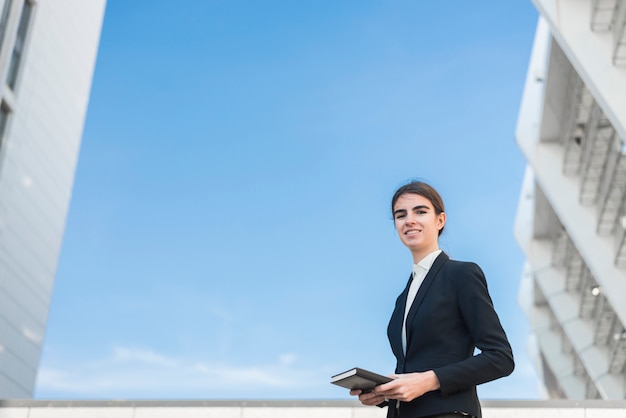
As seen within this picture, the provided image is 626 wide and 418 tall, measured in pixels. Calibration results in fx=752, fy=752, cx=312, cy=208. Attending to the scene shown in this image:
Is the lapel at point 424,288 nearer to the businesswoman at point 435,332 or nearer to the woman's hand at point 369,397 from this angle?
the businesswoman at point 435,332

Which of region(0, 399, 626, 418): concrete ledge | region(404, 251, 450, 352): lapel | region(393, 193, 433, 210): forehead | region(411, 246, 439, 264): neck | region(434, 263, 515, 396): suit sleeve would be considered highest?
region(0, 399, 626, 418): concrete ledge

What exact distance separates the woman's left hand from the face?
58 centimetres

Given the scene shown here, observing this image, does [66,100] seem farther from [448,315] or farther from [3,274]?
[448,315]

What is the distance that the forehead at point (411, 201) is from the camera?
302 centimetres

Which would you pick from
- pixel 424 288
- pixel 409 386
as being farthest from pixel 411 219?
pixel 409 386

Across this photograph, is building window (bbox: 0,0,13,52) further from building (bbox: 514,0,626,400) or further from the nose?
the nose

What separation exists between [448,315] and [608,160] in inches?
975

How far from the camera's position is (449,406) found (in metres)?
2.65

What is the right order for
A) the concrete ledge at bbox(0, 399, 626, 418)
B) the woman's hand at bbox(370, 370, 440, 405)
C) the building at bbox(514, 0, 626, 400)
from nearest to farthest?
the woman's hand at bbox(370, 370, 440, 405)
the concrete ledge at bbox(0, 399, 626, 418)
the building at bbox(514, 0, 626, 400)

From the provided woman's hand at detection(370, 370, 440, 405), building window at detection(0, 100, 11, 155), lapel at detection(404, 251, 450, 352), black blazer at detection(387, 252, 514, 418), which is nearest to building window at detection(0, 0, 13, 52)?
building window at detection(0, 100, 11, 155)

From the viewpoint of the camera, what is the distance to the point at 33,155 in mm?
30922

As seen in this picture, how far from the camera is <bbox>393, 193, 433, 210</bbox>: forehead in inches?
119

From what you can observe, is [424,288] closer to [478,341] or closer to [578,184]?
[478,341]

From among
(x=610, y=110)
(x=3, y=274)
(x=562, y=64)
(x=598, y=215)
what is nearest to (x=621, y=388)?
(x=598, y=215)
